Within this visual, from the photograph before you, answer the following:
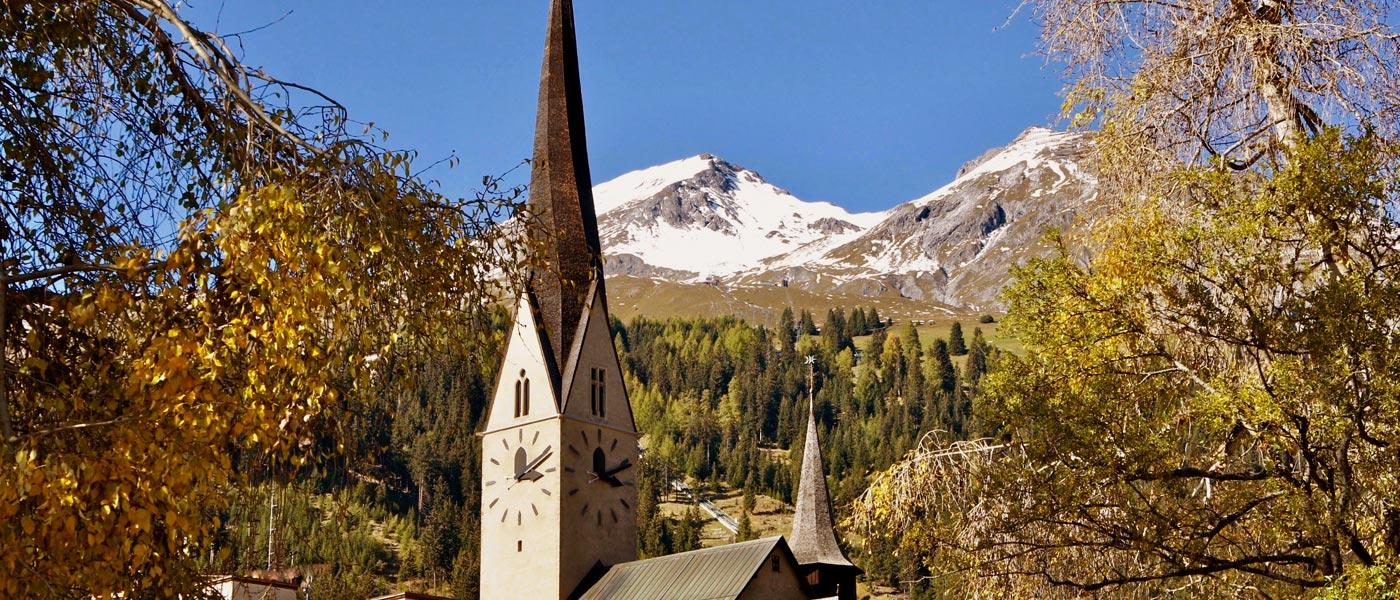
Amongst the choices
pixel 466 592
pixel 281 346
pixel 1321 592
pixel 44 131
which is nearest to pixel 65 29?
pixel 44 131

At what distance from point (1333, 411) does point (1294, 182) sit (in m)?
1.83

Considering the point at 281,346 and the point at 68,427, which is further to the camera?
the point at 281,346

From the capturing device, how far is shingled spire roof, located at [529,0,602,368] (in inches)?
1901

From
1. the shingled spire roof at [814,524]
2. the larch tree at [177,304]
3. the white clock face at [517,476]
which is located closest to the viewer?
the larch tree at [177,304]

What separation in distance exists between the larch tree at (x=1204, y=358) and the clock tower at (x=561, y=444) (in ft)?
104

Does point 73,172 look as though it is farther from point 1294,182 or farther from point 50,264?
point 1294,182

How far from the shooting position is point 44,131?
9.87m

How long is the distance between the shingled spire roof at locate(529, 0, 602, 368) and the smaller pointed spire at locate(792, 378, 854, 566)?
815 centimetres

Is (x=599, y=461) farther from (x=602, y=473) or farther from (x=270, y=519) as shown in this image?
(x=270, y=519)

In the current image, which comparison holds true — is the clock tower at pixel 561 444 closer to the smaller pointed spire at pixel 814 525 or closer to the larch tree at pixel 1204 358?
the smaller pointed spire at pixel 814 525

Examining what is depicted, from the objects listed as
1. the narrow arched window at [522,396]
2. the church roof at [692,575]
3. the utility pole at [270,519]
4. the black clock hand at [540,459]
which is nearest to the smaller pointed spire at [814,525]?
the church roof at [692,575]

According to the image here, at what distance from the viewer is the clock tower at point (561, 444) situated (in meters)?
47.8

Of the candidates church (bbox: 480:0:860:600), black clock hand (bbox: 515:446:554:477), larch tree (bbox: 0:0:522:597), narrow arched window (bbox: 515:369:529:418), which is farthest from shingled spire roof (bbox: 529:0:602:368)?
larch tree (bbox: 0:0:522:597)

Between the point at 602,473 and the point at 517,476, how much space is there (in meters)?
2.57
